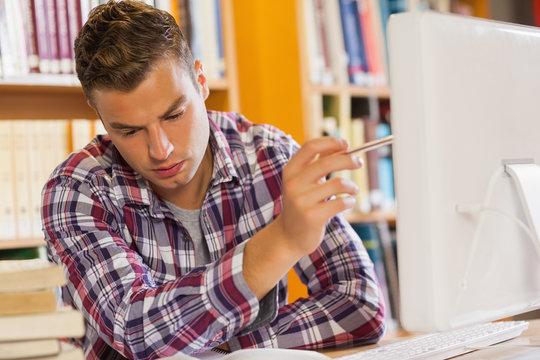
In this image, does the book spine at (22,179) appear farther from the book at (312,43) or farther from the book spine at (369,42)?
the book spine at (369,42)

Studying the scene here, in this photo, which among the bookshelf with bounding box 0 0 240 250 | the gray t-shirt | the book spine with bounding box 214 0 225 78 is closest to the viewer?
the gray t-shirt

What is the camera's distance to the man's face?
49.3 inches

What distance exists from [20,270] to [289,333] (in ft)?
2.06

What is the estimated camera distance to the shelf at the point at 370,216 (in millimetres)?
2340

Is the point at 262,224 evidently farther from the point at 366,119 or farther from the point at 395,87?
the point at 366,119

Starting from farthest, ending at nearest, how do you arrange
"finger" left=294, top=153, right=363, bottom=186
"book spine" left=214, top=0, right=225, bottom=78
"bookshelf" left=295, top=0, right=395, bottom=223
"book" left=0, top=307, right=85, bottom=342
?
"bookshelf" left=295, top=0, right=395, bottom=223
"book spine" left=214, top=0, right=225, bottom=78
"finger" left=294, top=153, right=363, bottom=186
"book" left=0, top=307, right=85, bottom=342

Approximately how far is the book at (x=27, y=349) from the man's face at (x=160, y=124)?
23.7 inches

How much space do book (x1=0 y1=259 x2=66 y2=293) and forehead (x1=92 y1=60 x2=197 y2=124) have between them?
60cm

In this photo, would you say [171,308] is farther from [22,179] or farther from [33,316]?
[22,179]

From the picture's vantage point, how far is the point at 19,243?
6.14ft

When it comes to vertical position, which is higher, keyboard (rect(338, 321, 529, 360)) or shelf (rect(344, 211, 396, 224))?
keyboard (rect(338, 321, 529, 360))

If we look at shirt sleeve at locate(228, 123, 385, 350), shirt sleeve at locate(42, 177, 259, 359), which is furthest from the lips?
shirt sleeve at locate(228, 123, 385, 350)

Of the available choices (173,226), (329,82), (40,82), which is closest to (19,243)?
(40,82)

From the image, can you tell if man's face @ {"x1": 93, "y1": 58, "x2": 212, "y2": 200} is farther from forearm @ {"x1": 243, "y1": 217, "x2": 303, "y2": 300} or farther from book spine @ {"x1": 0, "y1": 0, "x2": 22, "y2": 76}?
book spine @ {"x1": 0, "y1": 0, "x2": 22, "y2": 76}
